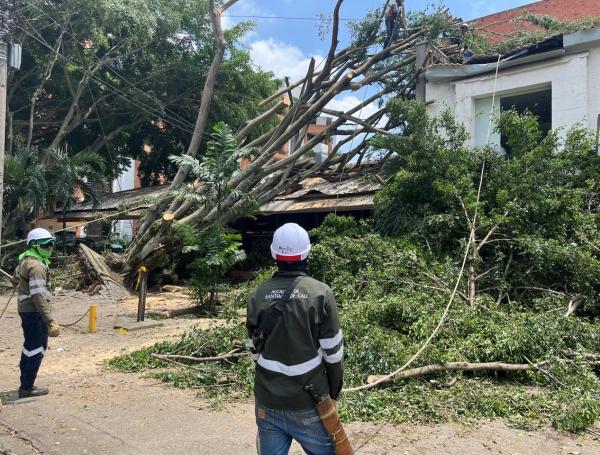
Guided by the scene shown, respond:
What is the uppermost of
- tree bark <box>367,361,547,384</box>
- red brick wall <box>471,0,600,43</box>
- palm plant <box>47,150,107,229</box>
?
red brick wall <box>471,0,600,43</box>

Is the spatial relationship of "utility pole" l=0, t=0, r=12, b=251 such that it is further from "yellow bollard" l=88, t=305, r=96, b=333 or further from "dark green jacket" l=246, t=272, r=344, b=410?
"dark green jacket" l=246, t=272, r=344, b=410

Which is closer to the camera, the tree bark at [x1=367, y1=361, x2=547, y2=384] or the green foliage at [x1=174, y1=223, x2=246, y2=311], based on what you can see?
the tree bark at [x1=367, y1=361, x2=547, y2=384]

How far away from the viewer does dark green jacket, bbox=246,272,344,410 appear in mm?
2594

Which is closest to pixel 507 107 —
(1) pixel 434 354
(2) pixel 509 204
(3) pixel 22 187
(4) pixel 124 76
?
(2) pixel 509 204

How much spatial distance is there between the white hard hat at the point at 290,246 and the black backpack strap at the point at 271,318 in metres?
0.11

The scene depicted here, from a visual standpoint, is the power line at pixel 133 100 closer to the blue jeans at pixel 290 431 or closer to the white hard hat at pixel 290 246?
the white hard hat at pixel 290 246

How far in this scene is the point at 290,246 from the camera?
274 centimetres

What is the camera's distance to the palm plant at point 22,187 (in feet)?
49.4

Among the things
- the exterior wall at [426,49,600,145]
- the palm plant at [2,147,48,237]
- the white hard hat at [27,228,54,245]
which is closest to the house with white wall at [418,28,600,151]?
the exterior wall at [426,49,600,145]

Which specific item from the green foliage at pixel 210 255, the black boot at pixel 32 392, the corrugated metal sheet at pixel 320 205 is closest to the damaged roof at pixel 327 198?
the corrugated metal sheet at pixel 320 205

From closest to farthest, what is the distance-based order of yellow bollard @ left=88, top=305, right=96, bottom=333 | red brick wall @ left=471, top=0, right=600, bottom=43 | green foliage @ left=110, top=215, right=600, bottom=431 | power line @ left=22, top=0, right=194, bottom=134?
1. green foliage @ left=110, top=215, right=600, bottom=431
2. yellow bollard @ left=88, top=305, right=96, bottom=333
3. red brick wall @ left=471, top=0, right=600, bottom=43
4. power line @ left=22, top=0, right=194, bottom=134

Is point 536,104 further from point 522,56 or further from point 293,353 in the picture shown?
point 293,353

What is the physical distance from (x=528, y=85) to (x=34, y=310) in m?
11.1

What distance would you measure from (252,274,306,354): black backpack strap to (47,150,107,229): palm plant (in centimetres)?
1566
